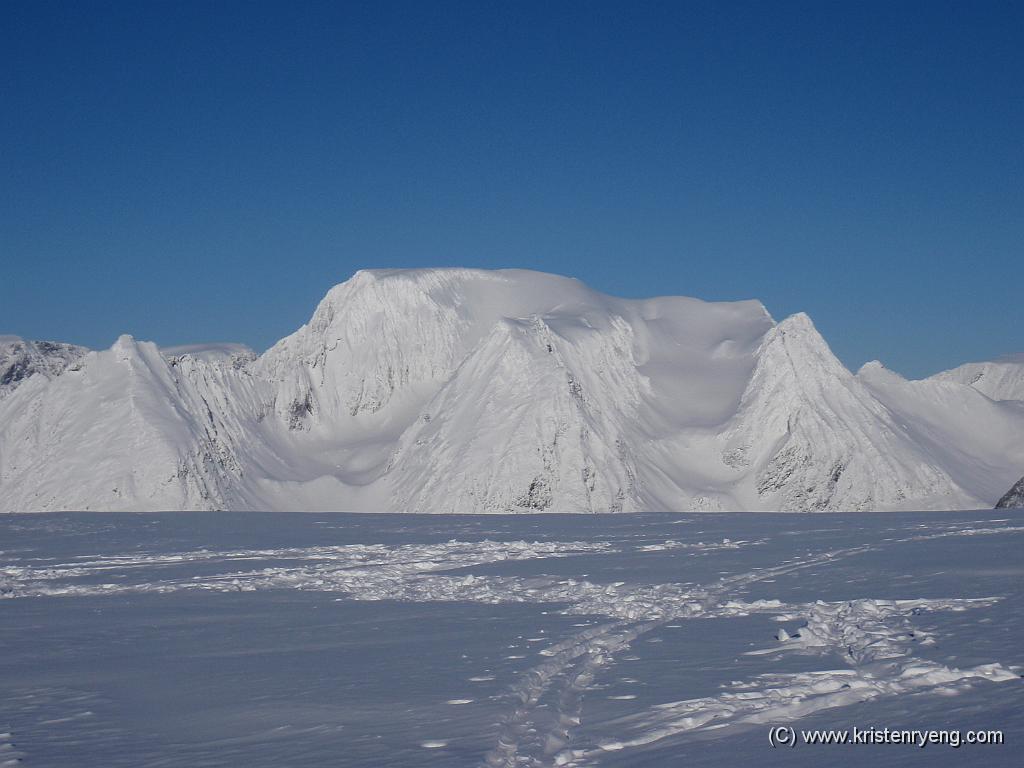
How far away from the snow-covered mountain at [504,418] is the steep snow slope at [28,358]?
3996 cm

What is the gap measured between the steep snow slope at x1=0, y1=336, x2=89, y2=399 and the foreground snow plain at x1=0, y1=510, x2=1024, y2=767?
4831 inches

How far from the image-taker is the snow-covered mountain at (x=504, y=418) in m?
82.1

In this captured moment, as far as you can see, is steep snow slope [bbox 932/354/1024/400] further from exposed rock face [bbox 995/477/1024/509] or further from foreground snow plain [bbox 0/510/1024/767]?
foreground snow plain [bbox 0/510/1024/767]

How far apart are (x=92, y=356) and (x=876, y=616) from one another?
87926 mm

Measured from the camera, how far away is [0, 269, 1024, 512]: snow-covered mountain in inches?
3233

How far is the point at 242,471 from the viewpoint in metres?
90.6

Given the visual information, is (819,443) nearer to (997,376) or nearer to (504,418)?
(504,418)

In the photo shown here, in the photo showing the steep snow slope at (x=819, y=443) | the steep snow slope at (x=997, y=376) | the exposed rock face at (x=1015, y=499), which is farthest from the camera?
the steep snow slope at (x=997, y=376)

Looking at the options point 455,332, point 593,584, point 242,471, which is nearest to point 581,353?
point 455,332

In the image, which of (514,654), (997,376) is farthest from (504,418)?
(997,376)

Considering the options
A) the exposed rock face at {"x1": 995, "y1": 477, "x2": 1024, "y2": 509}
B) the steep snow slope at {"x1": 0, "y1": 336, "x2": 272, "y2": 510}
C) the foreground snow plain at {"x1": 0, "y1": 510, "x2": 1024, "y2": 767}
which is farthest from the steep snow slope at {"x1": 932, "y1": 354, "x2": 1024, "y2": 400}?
the foreground snow plain at {"x1": 0, "y1": 510, "x2": 1024, "y2": 767}

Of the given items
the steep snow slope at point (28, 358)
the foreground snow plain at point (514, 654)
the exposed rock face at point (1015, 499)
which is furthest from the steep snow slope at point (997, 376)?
the steep snow slope at point (28, 358)

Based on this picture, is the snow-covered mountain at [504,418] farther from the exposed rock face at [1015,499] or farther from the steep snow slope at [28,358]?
the steep snow slope at [28,358]

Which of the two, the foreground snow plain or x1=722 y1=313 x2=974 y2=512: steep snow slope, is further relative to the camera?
x1=722 y1=313 x2=974 y2=512: steep snow slope
